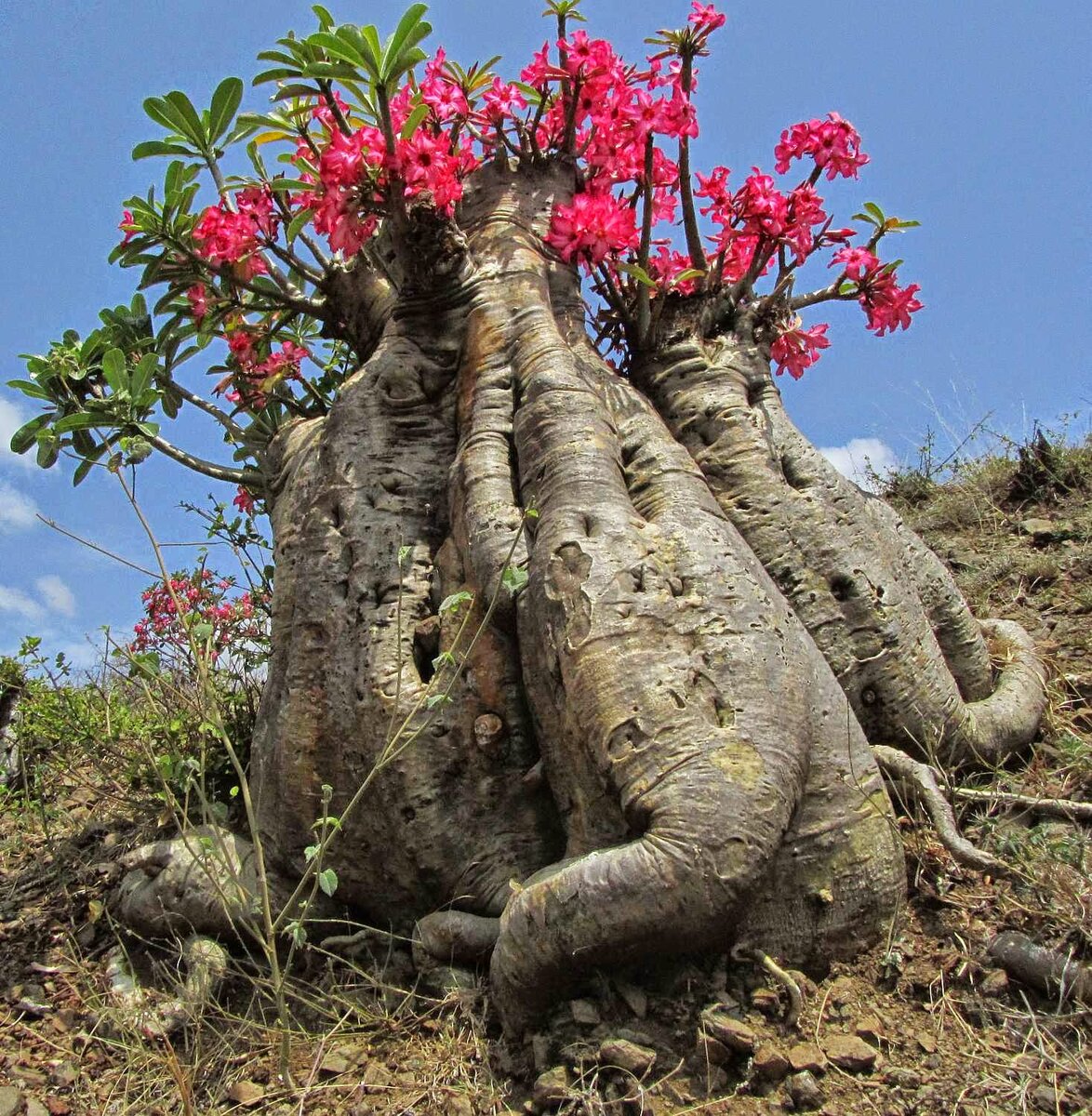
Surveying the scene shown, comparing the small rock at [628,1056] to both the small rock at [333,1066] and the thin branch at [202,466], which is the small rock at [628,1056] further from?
the thin branch at [202,466]

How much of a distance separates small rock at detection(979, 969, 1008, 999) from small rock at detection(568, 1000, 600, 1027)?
0.93 metres

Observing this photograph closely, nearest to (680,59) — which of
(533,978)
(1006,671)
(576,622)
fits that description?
(576,622)

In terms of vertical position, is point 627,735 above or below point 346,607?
below

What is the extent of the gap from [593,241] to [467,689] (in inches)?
69.6

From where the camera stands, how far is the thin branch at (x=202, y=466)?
4.15m

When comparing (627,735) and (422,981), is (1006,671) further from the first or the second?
(422,981)

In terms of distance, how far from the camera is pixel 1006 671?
364cm

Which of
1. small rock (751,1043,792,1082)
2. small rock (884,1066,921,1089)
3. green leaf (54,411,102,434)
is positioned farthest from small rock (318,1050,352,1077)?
green leaf (54,411,102,434)

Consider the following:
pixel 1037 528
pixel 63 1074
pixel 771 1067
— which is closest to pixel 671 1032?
pixel 771 1067

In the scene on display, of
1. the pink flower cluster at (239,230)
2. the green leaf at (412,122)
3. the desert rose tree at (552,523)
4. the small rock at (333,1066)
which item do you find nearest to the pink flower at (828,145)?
the desert rose tree at (552,523)

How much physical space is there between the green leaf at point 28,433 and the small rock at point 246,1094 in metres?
2.73

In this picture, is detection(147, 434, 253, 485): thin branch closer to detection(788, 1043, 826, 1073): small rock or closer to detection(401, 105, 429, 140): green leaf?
detection(401, 105, 429, 140): green leaf

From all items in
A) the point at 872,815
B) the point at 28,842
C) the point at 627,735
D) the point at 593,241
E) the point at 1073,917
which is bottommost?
the point at 1073,917

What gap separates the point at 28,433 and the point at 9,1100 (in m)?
2.49
